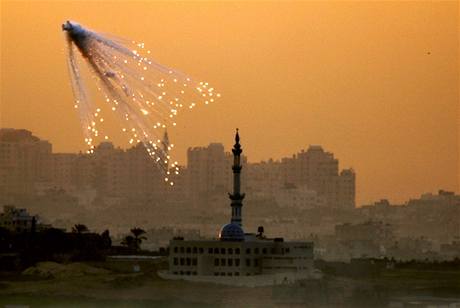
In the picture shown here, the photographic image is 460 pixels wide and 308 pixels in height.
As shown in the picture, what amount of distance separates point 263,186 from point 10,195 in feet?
61.5

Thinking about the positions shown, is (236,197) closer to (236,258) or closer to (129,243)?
(236,258)

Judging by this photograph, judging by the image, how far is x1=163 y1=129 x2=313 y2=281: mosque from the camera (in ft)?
269

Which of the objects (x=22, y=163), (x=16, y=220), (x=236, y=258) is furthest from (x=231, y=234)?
(x=22, y=163)

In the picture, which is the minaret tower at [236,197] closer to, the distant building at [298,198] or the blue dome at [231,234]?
the blue dome at [231,234]

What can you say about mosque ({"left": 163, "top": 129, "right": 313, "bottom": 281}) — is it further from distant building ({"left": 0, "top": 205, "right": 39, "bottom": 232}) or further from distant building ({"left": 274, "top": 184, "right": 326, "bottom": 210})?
distant building ({"left": 274, "top": 184, "right": 326, "bottom": 210})

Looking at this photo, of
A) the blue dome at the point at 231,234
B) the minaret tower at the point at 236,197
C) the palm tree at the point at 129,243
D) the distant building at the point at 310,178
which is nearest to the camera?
the blue dome at the point at 231,234

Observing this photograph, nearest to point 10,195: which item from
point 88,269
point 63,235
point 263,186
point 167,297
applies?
point 263,186

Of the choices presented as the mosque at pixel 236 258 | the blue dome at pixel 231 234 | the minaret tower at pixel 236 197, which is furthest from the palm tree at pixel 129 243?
the blue dome at pixel 231 234

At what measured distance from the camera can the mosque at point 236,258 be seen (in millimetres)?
81875

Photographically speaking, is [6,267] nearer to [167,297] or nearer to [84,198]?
[167,297]

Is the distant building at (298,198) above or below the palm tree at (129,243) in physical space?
above

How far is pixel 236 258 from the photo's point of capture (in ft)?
270

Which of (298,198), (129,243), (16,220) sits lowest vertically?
(129,243)

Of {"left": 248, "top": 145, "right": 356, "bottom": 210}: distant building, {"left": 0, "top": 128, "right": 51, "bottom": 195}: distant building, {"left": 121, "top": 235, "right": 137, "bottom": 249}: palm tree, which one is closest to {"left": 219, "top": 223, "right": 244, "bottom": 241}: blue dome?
{"left": 121, "top": 235, "right": 137, "bottom": 249}: palm tree
